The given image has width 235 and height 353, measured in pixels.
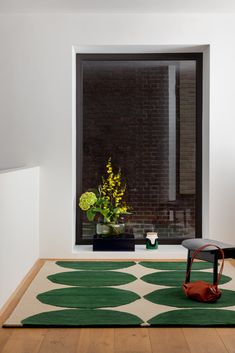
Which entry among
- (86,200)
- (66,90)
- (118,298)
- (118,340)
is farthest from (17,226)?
(66,90)

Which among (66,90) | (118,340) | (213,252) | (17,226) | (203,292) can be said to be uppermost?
(66,90)

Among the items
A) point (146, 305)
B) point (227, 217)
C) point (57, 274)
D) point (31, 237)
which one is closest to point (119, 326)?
point (146, 305)

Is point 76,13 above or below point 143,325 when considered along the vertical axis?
above

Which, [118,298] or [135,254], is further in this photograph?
[135,254]

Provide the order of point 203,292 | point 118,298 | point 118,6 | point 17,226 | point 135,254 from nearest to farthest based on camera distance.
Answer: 1. point 203,292
2. point 118,298
3. point 17,226
4. point 118,6
5. point 135,254

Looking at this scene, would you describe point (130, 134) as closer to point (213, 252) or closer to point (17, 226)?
point (17, 226)

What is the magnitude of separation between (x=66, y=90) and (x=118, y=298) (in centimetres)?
244

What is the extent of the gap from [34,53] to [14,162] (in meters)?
1.05

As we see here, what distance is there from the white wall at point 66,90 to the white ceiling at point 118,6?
0.14 m

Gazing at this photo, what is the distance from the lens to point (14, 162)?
6.11 meters

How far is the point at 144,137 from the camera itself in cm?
657

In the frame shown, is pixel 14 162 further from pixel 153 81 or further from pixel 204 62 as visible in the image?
pixel 204 62

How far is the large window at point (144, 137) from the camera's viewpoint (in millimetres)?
6551

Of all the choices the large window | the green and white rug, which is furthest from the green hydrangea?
the green and white rug
